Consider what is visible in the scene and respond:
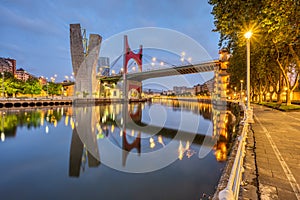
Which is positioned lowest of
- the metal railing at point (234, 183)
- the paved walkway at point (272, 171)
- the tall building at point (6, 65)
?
the paved walkway at point (272, 171)

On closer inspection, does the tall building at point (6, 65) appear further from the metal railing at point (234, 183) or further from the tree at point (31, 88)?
the metal railing at point (234, 183)

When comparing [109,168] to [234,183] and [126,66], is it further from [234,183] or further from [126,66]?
[126,66]

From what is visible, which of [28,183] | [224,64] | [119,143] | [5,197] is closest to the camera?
[5,197]

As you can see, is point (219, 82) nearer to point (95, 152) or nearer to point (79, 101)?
point (79, 101)

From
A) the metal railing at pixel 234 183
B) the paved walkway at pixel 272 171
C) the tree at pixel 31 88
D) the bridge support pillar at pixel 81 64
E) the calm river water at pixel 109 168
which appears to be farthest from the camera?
the bridge support pillar at pixel 81 64

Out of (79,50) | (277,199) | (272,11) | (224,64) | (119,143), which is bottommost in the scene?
(119,143)

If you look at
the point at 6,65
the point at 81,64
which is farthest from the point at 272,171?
the point at 6,65

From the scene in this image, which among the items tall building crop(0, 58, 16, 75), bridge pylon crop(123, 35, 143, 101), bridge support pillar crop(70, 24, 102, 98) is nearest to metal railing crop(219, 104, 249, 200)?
bridge support pillar crop(70, 24, 102, 98)

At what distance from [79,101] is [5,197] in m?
50.3

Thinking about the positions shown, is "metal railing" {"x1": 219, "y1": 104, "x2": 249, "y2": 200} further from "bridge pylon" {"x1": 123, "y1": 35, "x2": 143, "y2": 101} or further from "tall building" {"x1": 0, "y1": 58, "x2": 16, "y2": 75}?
"tall building" {"x1": 0, "y1": 58, "x2": 16, "y2": 75}

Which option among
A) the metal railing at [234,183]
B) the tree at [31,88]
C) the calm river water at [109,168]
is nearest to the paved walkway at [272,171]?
the metal railing at [234,183]

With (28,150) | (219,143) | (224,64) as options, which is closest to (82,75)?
(224,64)

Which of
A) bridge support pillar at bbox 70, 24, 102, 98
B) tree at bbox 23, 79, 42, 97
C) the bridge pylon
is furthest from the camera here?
the bridge pylon

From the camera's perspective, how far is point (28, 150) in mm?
10711
